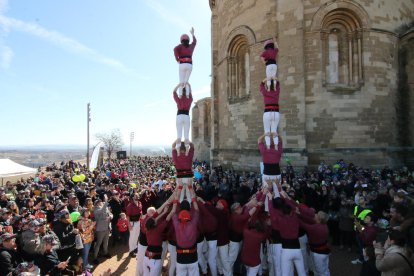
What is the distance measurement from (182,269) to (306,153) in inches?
459

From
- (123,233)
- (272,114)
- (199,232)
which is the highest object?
(272,114)

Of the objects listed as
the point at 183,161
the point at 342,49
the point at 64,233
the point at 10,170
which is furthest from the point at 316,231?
the point at 10,170

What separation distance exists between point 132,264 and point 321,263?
481cm

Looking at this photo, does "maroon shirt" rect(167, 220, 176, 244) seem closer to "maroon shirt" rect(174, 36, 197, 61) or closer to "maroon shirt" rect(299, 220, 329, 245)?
"maroon shirt" rect(299, 220, 329, 245)

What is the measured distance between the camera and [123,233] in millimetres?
10258

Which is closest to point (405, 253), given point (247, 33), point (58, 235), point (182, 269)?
point (182, 269)

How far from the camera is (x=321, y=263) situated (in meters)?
6.30

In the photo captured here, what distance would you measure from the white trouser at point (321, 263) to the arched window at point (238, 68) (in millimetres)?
14243

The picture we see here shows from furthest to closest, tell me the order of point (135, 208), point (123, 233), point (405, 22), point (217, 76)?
point (217, 76)
point (405, 22)
point (123, 233)
point (135, 208)

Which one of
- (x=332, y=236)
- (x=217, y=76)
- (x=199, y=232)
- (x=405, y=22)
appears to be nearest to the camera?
(x=199, y=232)

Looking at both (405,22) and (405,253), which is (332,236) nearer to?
(405,253)

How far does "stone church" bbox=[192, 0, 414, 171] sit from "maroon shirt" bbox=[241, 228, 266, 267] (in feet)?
33.9

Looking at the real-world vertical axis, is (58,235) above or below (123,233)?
above

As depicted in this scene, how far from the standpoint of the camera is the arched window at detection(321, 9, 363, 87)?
1623cm
